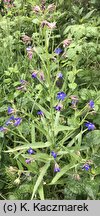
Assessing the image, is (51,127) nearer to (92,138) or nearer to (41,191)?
(92,138)

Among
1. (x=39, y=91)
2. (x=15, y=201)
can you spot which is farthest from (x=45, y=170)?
(x=39, y=91)

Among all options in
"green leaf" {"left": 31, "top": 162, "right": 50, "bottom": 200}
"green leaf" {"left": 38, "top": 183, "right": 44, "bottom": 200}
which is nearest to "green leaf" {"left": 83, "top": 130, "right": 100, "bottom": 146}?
"green leaf" {"left": 31, "top": 162, "right": 50, "bottom": 200}

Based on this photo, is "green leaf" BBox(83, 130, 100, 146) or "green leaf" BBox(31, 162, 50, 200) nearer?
"green leaf" BBox(31, 162, 50, 200)

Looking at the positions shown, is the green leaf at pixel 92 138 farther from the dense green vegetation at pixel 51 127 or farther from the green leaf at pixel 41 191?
the green leaf at pixel 41 191

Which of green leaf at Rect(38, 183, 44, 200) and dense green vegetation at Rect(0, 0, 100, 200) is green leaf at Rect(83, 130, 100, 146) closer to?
dense green vegetation at Rect(0, 0, 100, 200)

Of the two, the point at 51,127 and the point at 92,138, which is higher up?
the point at 51,127

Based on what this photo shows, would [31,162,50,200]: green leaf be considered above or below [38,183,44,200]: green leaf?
above

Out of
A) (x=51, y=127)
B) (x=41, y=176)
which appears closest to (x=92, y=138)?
(x=51, y=127)

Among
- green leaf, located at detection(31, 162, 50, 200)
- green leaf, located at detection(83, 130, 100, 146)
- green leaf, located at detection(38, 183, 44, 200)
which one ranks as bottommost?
green leaf, located at detection(38, 183, 44, 200)

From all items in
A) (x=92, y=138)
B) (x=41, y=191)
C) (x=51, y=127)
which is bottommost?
(x=41, y=191)

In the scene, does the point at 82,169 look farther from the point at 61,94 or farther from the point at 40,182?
the point at 61,94

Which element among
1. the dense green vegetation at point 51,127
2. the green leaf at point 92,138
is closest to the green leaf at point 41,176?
the dense green vegetation at point 51,127
